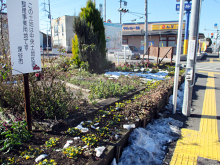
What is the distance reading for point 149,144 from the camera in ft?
10.6

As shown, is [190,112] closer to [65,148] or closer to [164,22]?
[65,148]

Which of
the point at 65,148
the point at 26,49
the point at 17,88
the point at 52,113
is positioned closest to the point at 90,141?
the point at 65,148

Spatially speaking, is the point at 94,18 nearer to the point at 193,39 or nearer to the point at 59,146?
the point at 193,39

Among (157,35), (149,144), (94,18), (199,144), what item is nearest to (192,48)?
(199,144)

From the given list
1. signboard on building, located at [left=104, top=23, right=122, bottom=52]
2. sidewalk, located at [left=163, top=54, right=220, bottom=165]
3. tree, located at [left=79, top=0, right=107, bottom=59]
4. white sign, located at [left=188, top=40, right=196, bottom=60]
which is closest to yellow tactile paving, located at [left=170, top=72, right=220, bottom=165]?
sidewalk, located at [left=163, top=54, right=220, bottom=165]

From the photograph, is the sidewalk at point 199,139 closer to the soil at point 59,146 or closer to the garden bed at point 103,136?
the garden bed at point 103,136

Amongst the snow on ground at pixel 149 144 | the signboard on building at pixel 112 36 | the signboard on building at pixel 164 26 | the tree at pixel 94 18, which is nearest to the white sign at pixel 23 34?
the snow on ground at pixel 149 144

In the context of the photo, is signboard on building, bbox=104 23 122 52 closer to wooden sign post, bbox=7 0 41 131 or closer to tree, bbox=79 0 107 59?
tree, bbox=79 0 107 59

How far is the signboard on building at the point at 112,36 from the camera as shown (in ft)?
36.8

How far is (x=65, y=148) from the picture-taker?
2.52m

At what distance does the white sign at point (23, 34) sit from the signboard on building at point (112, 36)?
8.59 meters

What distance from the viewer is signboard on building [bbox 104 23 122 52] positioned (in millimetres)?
11203

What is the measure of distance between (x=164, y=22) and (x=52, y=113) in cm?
3725

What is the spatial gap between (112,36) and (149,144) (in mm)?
9177
